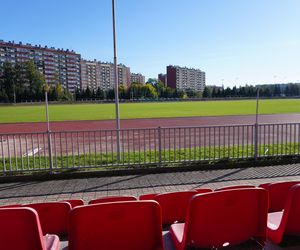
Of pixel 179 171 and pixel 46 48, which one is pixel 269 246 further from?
pixel 46 48

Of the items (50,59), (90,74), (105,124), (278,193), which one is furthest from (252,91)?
(278,193)

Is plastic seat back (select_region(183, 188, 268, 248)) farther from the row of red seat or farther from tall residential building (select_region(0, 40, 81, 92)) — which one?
tall residential building (select_region(0, 40, 81, 92))

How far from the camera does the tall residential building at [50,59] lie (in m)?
146

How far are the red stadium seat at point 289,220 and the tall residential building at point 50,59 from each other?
15580cm

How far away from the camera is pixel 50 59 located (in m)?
164

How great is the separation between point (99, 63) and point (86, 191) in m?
198

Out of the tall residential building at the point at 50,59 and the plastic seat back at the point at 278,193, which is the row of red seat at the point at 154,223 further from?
the tall residential building at the point at 50,59

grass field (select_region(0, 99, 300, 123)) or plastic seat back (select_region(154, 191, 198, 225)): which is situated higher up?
plastic seat back (select_region(154, 191, 198, 225))

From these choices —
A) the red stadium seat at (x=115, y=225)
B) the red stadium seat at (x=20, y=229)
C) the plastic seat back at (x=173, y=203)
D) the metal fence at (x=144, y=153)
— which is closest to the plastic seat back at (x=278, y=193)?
the plastic seat back at (x=173, y=203)

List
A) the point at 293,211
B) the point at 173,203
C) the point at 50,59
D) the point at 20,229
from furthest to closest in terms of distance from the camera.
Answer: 1. the point at 50,59
2. the point at 173,203
3. the point at 293,211
4. the point at 20,229

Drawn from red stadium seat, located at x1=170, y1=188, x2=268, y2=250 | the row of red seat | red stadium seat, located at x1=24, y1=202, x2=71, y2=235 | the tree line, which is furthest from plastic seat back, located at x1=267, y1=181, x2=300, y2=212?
the tree line

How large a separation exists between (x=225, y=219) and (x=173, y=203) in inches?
36.4

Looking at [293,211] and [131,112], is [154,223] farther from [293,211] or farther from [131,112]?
[131,112]

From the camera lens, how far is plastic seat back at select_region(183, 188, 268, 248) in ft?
8.18
